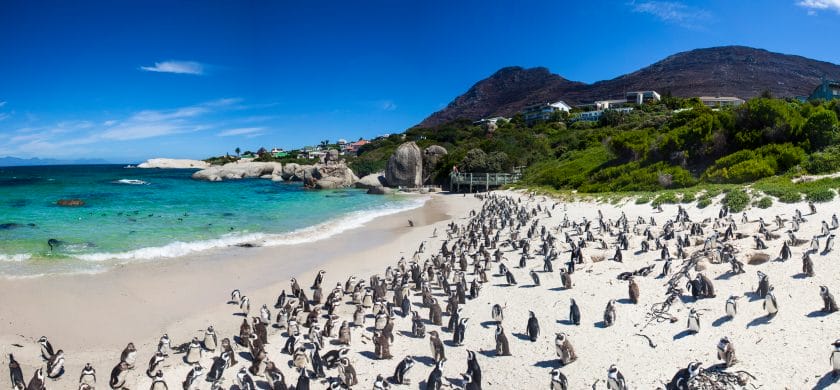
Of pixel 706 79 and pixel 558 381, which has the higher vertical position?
pixel 706 79

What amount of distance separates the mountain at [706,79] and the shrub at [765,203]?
85.9m

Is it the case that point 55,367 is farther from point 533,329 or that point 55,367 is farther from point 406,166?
point 406,166

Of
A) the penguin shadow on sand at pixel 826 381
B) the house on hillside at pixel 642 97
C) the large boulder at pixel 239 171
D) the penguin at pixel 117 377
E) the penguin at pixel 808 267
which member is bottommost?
the penguin at pixel 117 377

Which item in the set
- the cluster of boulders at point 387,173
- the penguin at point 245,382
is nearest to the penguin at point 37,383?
the penguin at point 245,382

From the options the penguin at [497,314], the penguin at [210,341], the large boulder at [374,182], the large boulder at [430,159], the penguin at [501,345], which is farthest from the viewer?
the large boulder at [430,159]

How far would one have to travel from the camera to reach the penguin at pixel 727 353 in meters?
6.73

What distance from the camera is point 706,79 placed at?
4387 inches

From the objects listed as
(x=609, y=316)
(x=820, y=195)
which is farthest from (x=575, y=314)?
(x=820, y=195)

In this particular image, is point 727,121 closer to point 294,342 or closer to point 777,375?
point 777,375

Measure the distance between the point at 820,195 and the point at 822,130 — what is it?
1220 cm

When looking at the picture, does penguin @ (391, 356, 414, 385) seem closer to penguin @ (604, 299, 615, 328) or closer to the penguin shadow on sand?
penguin @ (604, 299, 615, 328)

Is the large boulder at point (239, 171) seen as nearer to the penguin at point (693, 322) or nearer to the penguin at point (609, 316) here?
the penguin at point (609, 316)

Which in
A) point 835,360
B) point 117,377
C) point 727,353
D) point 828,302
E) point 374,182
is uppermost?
point 374,182

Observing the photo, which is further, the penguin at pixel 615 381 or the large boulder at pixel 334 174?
the large boulder at pixel 334 174
